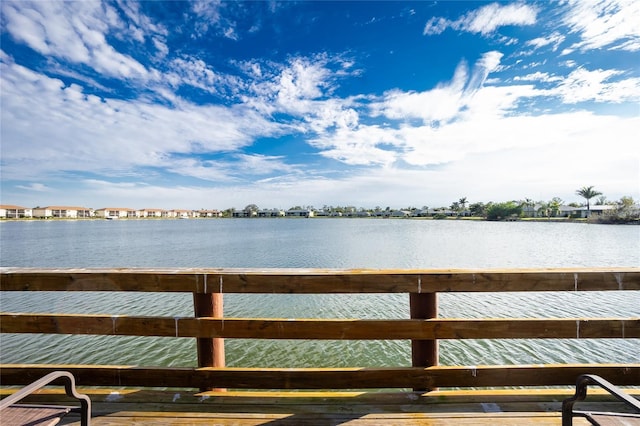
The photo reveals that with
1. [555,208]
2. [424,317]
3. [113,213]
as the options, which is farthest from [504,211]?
[113,213]

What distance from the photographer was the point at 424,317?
2354mm

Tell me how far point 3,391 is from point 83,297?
12.4 metres

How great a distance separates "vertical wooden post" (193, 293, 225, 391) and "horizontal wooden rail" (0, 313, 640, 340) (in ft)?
0.27

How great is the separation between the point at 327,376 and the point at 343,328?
439 mm

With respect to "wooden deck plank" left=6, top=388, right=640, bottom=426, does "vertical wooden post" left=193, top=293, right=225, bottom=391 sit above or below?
above

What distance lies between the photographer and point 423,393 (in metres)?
2.39

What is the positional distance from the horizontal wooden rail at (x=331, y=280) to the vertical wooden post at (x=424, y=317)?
0.12 meters

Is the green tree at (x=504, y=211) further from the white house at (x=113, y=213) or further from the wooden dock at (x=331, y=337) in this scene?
the white house at (x=113, y=213)

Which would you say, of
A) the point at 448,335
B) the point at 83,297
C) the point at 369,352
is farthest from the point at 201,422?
the point at 83,297

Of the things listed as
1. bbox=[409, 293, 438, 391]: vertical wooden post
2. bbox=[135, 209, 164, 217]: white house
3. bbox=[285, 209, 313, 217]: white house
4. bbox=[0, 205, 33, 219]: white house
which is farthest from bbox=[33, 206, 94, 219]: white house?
bbox=[409, 293, 438, 391]: vertical wooden post

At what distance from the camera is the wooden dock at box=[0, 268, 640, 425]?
7.34 feet

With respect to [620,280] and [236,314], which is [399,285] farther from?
[236,314]

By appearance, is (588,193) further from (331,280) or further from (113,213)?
(113,213)

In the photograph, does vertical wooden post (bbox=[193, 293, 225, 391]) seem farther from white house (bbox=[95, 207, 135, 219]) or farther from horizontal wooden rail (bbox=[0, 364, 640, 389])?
white house (bbox=[95, 207, 135, 219])
